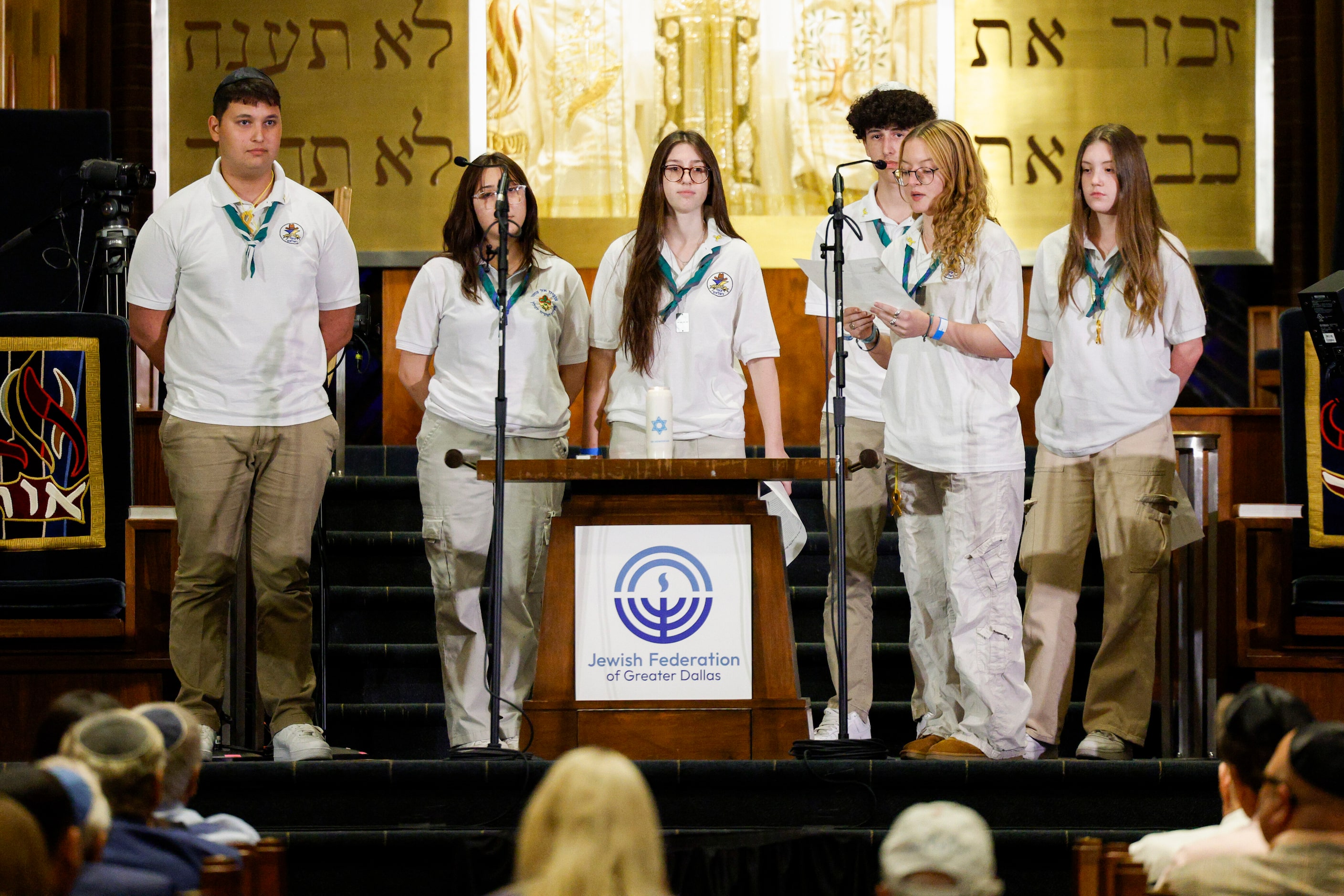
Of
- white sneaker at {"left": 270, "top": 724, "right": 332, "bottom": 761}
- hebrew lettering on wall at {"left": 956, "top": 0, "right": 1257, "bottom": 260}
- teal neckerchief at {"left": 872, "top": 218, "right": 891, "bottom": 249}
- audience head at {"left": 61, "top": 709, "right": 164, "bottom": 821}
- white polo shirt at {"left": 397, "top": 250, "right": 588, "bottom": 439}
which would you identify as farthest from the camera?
hebrew lettering on wall at {"left": 956, "top": 0, "right": 1257, "bottom": 260}

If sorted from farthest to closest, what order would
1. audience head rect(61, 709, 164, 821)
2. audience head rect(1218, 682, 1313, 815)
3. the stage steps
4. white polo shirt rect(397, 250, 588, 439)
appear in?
1. the stage steps
2. white polo shirt rect(397, 250, 588, 439)
3. audience head rect(1218, 682, 1313, 815)
4. audience head rect(61, 709, 164, 821)

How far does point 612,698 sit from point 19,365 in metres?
2.28

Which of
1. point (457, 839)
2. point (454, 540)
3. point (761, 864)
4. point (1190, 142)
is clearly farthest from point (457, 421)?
point (1190, 142)

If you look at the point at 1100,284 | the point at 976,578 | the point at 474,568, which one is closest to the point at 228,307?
the point at 474,568

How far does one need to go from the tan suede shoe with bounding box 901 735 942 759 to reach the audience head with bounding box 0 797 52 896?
9.26ft

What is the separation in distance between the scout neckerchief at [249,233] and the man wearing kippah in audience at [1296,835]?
3.31 meters

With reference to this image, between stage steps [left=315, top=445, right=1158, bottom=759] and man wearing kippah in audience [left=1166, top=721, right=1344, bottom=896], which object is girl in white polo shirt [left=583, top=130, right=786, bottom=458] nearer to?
stage steps [left=315, top=445, right=1158, bottom=759]

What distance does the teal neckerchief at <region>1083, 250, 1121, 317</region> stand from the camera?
500 cm

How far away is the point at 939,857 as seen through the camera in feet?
7.89

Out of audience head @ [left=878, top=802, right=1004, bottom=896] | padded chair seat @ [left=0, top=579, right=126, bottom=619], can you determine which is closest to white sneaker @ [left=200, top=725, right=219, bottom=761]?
padded chair seat @ [left=0, top=579, right=126, bottom=619]

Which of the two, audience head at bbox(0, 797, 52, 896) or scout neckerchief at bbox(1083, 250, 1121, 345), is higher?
scout neckerchief at bbox(1083, 250, 1121, 345)

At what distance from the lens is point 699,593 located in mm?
4750

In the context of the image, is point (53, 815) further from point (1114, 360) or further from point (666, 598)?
point (1114, 360)

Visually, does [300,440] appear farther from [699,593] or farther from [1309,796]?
[1309,796]
